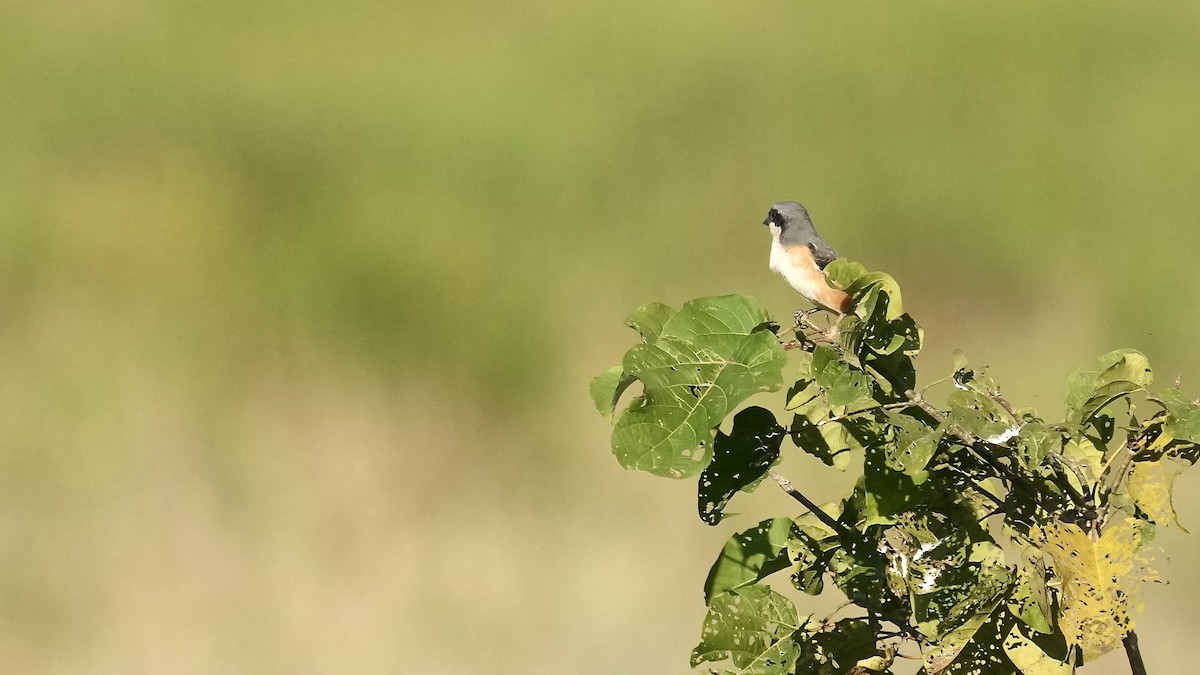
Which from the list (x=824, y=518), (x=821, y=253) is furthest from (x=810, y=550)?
(x=821, y=253)

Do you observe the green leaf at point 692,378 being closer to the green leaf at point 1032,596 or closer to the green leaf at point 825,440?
the green leaf at point 825,440

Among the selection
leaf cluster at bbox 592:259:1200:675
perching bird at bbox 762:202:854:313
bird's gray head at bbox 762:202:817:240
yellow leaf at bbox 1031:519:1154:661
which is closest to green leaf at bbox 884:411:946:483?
leaf cluster at bbox 592:259:1200:675

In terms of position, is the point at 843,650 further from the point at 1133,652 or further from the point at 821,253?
the point at 821,253

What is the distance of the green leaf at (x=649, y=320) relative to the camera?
2.63 ft

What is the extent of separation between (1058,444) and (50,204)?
331 centimetres

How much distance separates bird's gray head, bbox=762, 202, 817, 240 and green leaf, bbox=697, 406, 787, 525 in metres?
1.01

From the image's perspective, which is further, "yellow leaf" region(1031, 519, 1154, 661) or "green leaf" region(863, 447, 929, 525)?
"green leaf" region(863, 447, 929, 525)

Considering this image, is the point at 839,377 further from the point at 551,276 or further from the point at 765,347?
the point at 551,276

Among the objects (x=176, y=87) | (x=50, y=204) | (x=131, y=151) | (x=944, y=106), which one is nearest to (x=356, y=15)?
(x=176, y=87)

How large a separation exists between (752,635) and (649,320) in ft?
0.83

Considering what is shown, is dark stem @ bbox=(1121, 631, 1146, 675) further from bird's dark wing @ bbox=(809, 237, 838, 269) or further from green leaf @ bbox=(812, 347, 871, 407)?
bird's dark wing @ bbox=(809, 237, 838, 269)

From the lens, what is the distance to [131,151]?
3529 millimetres

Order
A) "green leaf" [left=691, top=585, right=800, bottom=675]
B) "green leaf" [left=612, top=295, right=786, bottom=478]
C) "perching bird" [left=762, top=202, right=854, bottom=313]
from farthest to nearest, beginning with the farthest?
"perching bird" [left=762, top=202, right=854, bottom=313] < "green leaf" [left=691, top=585, right=800, bottom=675] < "green leaf" [left=612, top=295, right=786, bottom=478]

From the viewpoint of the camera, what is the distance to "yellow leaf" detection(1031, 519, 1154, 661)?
2.38 ft
